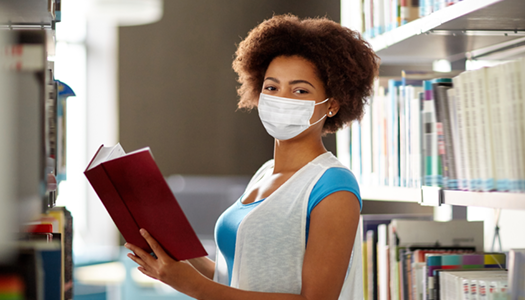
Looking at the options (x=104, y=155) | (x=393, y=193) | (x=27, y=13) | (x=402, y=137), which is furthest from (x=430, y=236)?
(x=27, y=13)

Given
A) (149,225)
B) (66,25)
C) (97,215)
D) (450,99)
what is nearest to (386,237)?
(450,99)

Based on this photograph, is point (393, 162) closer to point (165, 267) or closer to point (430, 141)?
point (430, 141)

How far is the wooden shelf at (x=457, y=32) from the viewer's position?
108cm

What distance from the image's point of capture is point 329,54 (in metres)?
1.31

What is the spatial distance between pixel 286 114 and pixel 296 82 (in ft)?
0.32

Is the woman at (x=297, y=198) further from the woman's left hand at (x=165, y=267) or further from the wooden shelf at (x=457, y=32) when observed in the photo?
the wooden shelf at (x=457, y=32)

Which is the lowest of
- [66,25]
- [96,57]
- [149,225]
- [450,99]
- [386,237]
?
[386,237]

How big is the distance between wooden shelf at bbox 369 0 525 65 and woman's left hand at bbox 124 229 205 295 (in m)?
0.85

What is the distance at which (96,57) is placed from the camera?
4.66 metres

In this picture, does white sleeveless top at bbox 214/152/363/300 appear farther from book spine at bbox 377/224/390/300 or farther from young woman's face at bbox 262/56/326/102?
book spine at bbox 377/224/390/300

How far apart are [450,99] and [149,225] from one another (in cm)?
75

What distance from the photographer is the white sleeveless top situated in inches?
46.4

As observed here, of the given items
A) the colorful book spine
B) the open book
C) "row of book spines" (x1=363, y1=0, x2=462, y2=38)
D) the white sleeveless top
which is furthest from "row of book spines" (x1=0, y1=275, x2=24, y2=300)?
"row of book spines" (x1=363, y1=0, x2=462, y2=38)

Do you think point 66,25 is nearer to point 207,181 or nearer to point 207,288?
point 207,181
